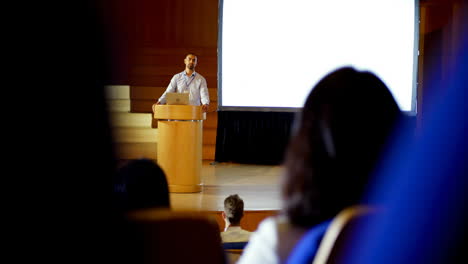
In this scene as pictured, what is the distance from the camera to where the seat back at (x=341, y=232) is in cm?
79

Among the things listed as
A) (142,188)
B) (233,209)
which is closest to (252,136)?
(233,209)

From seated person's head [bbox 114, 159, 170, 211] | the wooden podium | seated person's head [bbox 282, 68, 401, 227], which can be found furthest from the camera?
the wooden podium

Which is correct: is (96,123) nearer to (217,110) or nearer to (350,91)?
(350,91)

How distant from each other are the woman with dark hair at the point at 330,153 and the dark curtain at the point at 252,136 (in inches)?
261

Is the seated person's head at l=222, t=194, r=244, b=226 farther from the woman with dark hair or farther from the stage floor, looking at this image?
the woman with dark hair

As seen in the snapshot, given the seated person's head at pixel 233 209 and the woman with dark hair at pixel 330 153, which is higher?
the woman with dark hair at pixel 330 153

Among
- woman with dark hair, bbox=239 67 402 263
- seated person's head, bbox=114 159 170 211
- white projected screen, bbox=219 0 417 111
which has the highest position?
white projected screen, bbox=219 0 417 111

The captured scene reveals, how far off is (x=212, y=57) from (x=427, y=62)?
389 centimetres

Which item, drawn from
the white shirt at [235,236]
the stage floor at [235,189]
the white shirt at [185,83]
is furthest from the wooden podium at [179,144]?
the white shirt at [235,236]

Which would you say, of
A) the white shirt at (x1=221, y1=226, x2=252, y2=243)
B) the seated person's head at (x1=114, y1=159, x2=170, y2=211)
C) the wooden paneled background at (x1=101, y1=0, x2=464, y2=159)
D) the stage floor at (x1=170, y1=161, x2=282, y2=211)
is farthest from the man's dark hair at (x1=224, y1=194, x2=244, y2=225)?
the wooden paneled background at (x1=101, y1=0, x2=464, y2=159)

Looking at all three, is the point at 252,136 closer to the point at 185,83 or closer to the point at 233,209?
the point at 185,83

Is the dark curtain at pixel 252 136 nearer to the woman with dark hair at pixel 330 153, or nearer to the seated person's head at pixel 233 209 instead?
the seated person's head at pixel 233 209

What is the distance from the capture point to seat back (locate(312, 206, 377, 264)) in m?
0.79

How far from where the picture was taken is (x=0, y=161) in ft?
1.85
